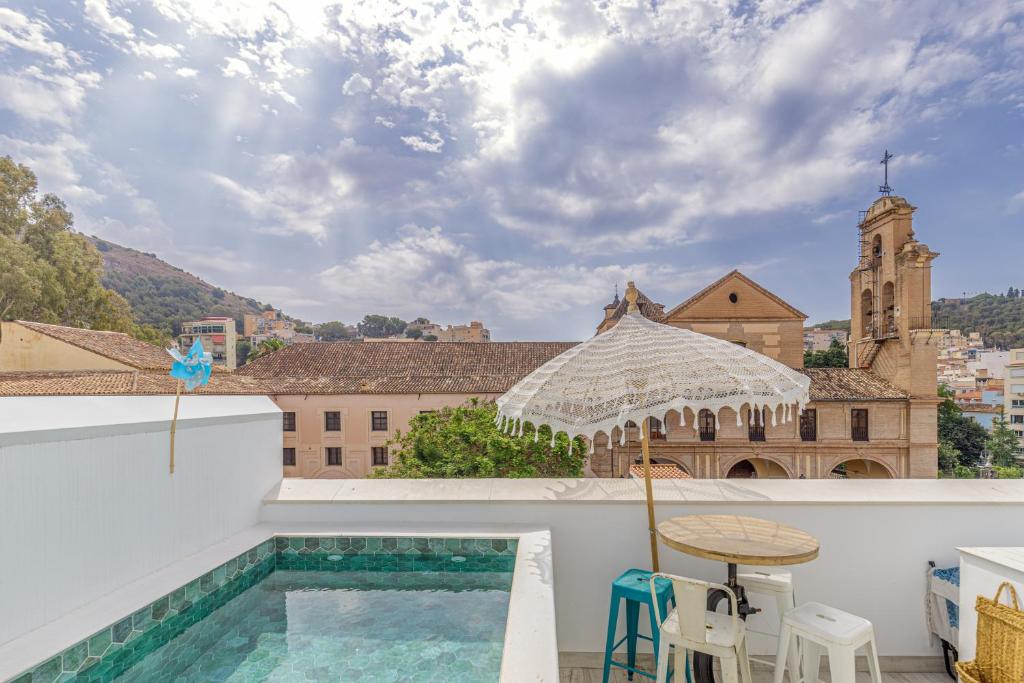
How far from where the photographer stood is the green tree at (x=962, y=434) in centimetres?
2562

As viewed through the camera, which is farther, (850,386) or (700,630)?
(850,386)

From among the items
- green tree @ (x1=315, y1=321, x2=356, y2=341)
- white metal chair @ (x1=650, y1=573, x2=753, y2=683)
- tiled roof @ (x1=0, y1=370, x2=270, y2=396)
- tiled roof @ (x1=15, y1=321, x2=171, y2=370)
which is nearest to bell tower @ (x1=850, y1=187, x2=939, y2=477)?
white metal chair @ (x1=650, y1=573, x2=753, y2=683)

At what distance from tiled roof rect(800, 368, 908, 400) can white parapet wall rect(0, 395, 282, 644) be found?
56.8ft

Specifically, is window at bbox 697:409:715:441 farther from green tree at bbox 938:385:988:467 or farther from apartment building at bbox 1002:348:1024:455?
apartment building at bbox 1002:348:1024:455

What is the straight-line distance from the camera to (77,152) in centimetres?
2736

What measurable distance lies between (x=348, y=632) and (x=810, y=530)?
2.66 metres

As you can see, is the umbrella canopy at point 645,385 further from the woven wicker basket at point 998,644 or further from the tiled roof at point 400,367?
the tiled roof at point 400,367

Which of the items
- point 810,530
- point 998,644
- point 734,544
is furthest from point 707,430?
point 734,544

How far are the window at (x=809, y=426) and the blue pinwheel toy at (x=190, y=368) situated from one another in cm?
1790

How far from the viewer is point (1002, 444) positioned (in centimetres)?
2670

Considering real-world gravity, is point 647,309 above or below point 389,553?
above

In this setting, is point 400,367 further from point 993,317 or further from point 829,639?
point 993,317

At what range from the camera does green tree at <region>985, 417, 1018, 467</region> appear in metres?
26.1

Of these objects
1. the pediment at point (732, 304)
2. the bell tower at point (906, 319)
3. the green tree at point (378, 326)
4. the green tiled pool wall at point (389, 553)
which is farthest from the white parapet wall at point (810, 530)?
the green tree at point (378, 326)
